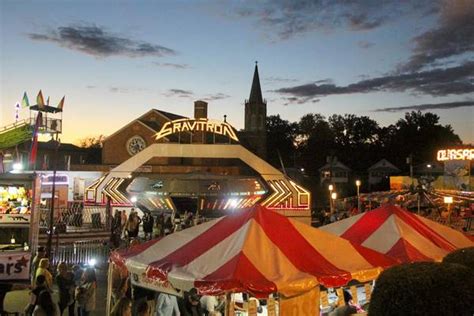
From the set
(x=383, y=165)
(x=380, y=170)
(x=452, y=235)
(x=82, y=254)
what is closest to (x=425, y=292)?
(x=452, y=235)

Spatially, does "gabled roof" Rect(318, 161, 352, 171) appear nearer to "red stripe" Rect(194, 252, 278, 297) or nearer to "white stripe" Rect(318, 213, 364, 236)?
"white stripe" Rect(318, 213, 364, 236)

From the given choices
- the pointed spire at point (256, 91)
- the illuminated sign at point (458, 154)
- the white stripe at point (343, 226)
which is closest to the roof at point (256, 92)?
the pointed spire at point (256, 91)

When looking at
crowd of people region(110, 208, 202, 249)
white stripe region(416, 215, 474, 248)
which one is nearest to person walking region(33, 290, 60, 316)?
white stripe region(416, 215, 474, 248)

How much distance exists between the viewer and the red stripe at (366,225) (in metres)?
9.85

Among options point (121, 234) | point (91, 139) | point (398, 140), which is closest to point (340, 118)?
point (398, 140)

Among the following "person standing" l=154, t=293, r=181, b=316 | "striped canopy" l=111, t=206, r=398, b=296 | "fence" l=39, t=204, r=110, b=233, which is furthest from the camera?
"fence" l=39, t=204, r=110, b=233

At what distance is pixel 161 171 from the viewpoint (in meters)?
44.8

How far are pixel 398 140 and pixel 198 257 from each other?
8236 centimetres

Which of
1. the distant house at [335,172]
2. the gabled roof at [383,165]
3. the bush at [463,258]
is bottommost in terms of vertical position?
the bush at [463,258]

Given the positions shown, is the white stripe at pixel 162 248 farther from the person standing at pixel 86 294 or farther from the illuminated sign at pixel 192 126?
the illuminated sign at pixel 192 126

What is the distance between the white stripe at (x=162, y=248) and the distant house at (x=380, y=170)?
66660 mm

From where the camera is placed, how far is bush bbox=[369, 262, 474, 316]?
4.25 m

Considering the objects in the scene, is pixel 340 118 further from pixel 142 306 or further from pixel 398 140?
pixel 142 306

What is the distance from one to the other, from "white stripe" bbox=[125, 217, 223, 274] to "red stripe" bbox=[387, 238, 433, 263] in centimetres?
334
